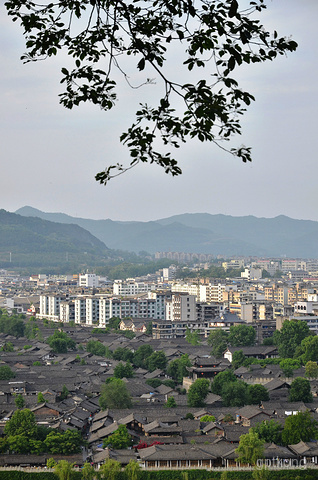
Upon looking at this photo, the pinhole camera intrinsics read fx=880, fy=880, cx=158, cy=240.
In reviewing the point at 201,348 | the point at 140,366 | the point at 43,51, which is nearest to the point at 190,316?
the point at 201,348

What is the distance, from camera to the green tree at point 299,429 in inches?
571

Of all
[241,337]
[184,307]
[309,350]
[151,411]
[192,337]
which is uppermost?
[184,307]

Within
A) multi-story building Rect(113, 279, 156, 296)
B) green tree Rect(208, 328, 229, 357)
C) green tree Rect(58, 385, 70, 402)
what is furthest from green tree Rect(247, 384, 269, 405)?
multi-story building Rect(113, 279, 156, 296)

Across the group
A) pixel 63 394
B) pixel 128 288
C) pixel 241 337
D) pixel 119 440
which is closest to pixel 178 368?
pixel 63 394

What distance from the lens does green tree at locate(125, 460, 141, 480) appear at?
1242 centimetres

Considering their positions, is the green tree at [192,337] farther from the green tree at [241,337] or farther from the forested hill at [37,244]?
the forested hill at [37,244]

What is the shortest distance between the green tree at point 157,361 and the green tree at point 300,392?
5.67 m

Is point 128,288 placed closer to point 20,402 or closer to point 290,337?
point 290,337

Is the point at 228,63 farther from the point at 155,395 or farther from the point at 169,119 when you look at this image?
the point at 155,395

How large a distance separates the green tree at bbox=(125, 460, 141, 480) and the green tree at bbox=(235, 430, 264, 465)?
66.9 inches

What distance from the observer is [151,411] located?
16609mm

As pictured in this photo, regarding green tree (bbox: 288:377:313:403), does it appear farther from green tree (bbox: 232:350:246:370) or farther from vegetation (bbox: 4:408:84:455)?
vegetation (bbox: 4:408:84:455)

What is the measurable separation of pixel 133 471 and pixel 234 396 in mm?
5980

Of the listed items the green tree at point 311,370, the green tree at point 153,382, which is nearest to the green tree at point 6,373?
the green tree at point 153,382
